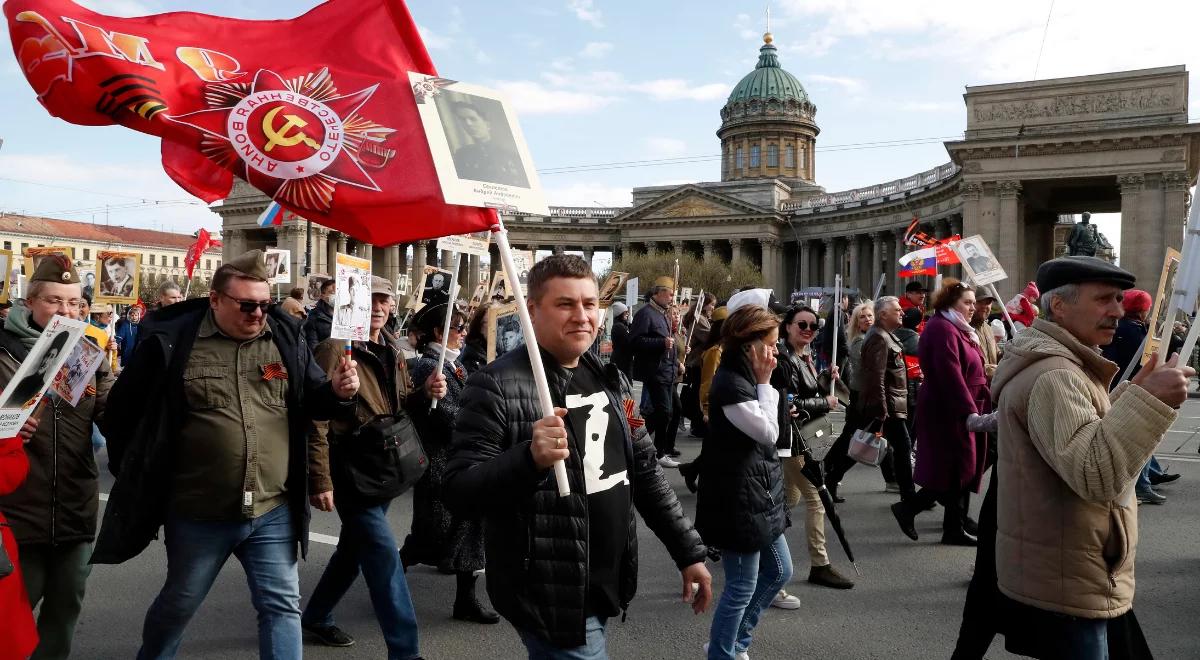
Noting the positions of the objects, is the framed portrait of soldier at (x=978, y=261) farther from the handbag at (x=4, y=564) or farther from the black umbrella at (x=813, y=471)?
the handbag at (x=4, y=564)

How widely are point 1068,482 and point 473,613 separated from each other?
3.34 meters

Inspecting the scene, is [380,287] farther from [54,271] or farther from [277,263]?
[277,263]

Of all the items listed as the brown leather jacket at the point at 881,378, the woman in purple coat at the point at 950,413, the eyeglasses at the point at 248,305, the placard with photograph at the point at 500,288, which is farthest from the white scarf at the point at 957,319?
the eyeglasses at the point at 248,305

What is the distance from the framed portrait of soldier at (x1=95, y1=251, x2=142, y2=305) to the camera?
6.79 m

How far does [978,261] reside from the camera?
7461 millimetres

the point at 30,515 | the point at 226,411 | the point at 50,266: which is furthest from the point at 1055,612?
the point at 50,266

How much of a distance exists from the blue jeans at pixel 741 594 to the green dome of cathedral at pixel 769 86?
3266 inches

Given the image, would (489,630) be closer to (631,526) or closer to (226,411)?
(226,411)

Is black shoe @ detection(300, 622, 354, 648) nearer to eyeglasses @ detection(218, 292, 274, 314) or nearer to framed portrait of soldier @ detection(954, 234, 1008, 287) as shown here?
eyeglasses @ detection(218, 292, 274, 314)

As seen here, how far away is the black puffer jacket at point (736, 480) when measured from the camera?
3967 millimetres

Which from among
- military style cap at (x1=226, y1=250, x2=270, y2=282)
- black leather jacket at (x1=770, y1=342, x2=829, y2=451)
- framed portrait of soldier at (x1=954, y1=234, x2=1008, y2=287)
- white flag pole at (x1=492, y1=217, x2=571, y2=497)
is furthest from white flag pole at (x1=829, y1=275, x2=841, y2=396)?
white flag pole at (x1=492, y1=217, x2=571, y2=497)

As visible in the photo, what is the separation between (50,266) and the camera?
393cm

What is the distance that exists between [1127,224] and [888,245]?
24.7m

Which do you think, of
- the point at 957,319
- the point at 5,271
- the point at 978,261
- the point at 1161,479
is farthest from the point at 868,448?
the point at 5,271
